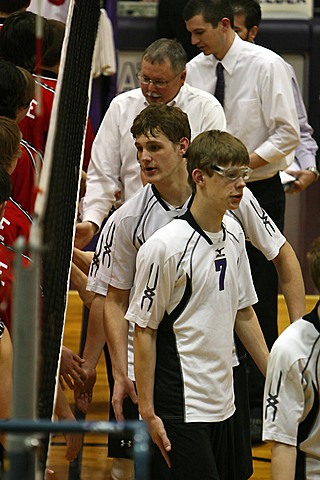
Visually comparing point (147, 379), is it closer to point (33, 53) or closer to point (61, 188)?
point (61, 188)

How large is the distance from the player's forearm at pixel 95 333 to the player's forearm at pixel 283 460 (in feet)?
4.75

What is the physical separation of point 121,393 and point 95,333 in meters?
0.51

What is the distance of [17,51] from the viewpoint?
5.16 meters

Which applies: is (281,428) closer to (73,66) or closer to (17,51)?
(73,66)

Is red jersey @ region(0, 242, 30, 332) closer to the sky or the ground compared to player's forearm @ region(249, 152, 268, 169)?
closer to the ground

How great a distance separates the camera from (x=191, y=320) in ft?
12.8

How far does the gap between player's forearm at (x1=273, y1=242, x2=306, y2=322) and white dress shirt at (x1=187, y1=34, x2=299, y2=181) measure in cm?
137

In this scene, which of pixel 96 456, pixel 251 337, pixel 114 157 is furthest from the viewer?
pixel 96 456

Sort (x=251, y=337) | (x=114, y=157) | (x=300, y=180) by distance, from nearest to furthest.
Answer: (x=251, y=337) < (x=114, y=157) < (x=300, y=180)

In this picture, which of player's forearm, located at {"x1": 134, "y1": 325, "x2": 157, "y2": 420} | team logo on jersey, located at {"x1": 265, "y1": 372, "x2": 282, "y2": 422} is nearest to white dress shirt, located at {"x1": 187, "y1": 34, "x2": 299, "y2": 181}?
player's forearm, located at {"x1": 134, "y1": 325, "x2": 157, "y2": 420}

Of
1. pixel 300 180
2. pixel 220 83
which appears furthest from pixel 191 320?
pixel 300 180

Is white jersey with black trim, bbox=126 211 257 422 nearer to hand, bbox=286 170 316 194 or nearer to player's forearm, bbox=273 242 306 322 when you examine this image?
player's forearm, bbox=273 242 306 322

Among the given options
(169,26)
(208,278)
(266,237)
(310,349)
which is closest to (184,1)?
(169,26)

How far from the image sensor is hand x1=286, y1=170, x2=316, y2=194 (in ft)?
21.7
